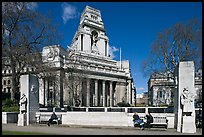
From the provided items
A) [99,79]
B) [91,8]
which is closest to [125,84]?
[99,79]

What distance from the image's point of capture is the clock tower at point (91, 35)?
103531 millimetres

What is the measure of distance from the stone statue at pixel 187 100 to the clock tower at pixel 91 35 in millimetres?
85432

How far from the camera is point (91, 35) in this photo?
108 meters

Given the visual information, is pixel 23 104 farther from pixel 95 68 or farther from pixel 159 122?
pixel 95 68

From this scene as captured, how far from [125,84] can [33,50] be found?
7454cm

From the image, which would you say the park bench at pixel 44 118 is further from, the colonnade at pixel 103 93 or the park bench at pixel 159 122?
the colonnade at pixel 103 93

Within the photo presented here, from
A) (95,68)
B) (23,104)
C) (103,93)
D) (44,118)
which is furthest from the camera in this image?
(103,93)

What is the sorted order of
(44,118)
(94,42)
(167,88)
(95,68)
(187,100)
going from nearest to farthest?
(187,100), (44,118), (167,88), (95,68), (94,42)

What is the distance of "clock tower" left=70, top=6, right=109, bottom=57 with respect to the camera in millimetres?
103531

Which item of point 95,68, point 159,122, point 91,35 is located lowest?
point 159,122

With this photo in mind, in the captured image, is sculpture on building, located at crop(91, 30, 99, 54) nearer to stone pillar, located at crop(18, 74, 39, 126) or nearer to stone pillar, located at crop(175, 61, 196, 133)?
stone pillar, located at crop(18, 74, 39, 126)

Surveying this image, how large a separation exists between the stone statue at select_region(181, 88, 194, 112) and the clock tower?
85.4 m

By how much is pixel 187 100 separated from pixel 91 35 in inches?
3687

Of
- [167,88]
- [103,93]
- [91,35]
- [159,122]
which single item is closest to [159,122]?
[159,122]
